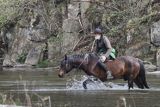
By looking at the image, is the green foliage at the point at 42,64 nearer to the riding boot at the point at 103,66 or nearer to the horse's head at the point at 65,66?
the horse's head at the point at 65,66

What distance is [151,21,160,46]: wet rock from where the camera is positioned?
141 ft

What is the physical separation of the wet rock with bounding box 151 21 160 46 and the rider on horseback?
20.8 meters

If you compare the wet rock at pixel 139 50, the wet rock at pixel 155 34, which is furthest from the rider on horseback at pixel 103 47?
the wet rock at pixel 139 50

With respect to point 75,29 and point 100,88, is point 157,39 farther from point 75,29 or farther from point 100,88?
point 100,88

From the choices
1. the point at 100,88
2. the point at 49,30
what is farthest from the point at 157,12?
the point at 100,88

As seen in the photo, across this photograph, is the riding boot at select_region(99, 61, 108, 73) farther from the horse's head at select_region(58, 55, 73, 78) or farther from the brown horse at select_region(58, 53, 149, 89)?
the horse's head at select_region(58, 55, 73, 78)

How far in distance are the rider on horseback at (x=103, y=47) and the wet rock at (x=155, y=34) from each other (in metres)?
20.8

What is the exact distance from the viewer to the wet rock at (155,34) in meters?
42.8

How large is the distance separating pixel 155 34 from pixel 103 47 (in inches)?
842

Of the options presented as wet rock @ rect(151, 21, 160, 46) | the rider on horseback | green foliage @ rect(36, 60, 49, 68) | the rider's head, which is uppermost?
the rider's head

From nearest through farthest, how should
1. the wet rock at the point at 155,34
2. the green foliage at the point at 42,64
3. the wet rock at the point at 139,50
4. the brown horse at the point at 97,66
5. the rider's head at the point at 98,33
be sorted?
the rider's head at the point at 98,33, the brown horse at the point at 97,66, the wet rock at the point at 155,34, the wet rock at the point at 139,50, the green foliage at the point at 42,64

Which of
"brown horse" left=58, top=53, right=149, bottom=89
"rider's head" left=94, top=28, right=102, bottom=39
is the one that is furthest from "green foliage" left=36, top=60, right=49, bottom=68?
"rider's head" left=94, top=28, right=102, bottom=39

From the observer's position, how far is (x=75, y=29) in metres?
51.5

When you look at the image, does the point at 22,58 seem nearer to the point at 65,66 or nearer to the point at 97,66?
the point at 65,66
